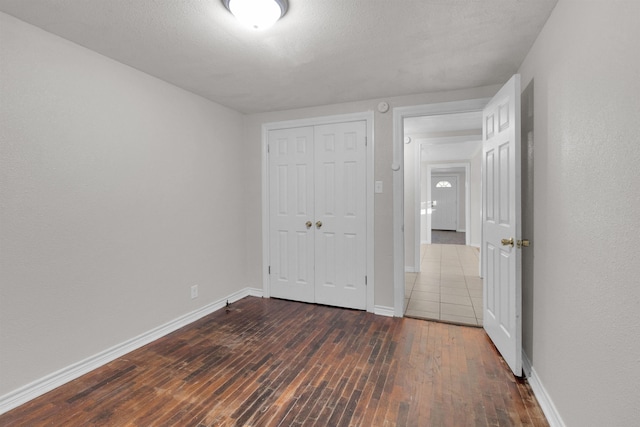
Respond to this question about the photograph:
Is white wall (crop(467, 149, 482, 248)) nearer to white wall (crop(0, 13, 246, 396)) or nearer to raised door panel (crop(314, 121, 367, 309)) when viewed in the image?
raised door panel (crop(314, 121, 367, 309))

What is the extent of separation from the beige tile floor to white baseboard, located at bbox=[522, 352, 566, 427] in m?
0.90

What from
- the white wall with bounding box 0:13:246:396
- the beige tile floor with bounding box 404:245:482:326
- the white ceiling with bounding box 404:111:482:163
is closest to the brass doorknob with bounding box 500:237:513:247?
the beige tile floor with bounding box 404:245:482:326

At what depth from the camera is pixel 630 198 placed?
1.06 metres

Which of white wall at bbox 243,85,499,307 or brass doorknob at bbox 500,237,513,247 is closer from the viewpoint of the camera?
brass doorknob at bbox 500,237,513,247

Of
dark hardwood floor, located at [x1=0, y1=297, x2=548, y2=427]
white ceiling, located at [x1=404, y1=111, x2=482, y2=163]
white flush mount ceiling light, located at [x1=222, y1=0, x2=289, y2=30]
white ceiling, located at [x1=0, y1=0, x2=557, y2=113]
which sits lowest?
dark hardwood floor, located at [x1=0, y1=297, x2=548, y2=427]

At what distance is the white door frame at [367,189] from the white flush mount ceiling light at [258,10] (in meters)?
1.69

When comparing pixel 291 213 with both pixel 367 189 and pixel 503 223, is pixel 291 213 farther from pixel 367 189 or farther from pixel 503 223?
pixel 503 223

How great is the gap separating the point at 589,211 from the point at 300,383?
6.13 feet

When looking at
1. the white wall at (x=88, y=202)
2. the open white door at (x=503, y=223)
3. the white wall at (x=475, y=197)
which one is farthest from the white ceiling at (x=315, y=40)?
the white wall at (x=475, y=197)

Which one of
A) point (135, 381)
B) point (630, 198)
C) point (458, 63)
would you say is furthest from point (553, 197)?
point (135, 381)

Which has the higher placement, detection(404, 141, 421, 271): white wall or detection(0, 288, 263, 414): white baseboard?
detection(404, 141, 421, 271): white wall

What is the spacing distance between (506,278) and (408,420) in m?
1.21

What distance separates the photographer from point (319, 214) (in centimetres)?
356

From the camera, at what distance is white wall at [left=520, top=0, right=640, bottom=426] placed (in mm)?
1070
